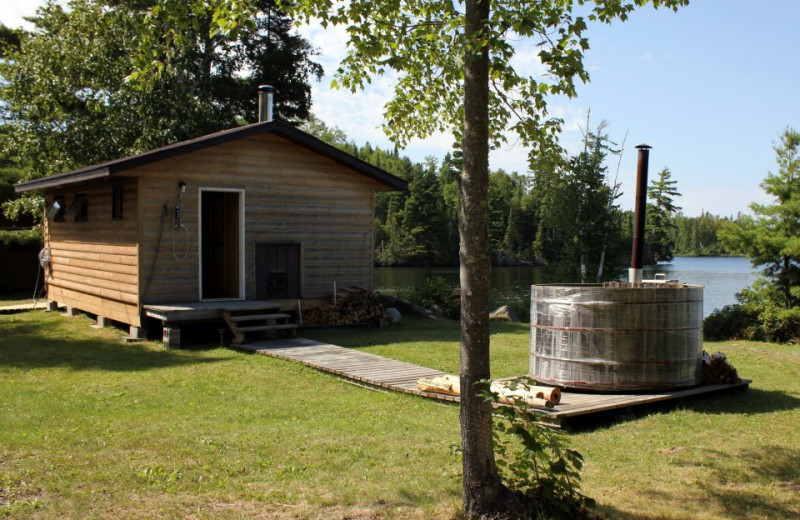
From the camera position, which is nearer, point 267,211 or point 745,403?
point 745,403

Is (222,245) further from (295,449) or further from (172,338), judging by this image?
(295,449)

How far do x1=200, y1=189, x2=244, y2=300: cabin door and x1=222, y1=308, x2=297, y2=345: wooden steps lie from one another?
1.08 m

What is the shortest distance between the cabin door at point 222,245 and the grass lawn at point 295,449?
423 cm

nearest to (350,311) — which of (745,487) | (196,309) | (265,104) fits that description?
(196,309)

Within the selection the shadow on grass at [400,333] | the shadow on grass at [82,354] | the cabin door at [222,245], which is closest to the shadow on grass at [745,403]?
the shadow on grass at [400,333]

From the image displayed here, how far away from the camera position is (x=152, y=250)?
42.8ft

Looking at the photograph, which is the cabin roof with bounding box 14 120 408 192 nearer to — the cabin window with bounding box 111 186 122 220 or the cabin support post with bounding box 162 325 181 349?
the cabin window with bounding box 111 186 122 220

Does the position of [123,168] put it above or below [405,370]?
above

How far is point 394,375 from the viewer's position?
935 centimetres

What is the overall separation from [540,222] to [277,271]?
5467 centimetres

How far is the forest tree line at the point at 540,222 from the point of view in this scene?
101 ft

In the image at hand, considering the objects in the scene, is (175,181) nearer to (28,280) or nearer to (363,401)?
(363,401)

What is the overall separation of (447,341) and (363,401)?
5655mm

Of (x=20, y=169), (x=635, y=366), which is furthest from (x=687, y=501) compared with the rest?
(x=20, y=169)
